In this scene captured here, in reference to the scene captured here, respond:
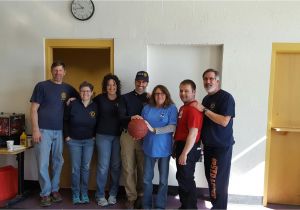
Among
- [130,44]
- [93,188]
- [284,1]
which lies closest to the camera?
[284,1]

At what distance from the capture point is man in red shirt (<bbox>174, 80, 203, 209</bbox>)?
96.7 inches

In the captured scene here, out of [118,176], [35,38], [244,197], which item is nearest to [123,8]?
[35,38]

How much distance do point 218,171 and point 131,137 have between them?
1.03 m

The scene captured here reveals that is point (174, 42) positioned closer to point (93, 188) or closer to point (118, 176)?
point (118, 176)

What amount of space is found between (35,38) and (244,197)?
3428 mm

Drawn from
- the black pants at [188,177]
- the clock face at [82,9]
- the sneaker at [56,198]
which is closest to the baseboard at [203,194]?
the sneaker at [56,198]

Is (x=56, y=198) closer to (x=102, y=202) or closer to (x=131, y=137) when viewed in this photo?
(x=102, y=202)

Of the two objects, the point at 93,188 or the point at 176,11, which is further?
the point at 93,188

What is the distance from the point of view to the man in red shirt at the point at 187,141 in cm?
246

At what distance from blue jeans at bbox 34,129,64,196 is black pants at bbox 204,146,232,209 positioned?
176cm

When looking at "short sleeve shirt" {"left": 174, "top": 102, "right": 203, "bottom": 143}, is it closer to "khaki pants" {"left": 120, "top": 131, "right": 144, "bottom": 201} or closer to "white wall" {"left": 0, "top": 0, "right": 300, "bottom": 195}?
"khaki pants" {"left": 120, "top": 131, "right": 144, "bottom": 201}

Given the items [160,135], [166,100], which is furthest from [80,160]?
[166,100]

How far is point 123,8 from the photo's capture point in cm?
328

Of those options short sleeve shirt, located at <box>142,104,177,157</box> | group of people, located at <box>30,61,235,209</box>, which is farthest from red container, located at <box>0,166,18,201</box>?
short sleeve shirt, located at <box>142,104,177,157</box>
